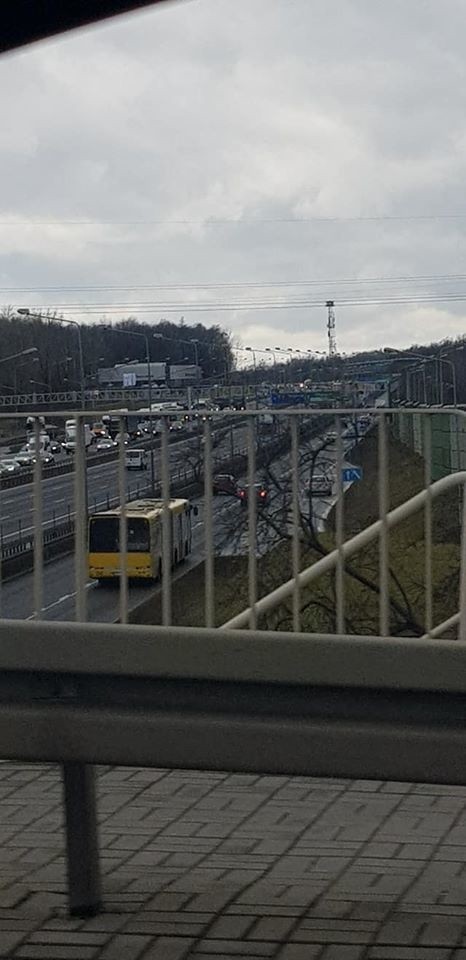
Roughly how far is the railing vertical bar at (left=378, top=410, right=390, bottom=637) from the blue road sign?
0.08m

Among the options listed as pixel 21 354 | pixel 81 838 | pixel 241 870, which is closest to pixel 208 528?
pixel 81 838

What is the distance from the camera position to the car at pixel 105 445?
158 inches

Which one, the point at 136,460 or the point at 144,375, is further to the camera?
the point at 144,375

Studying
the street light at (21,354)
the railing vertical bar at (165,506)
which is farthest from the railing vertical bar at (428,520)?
the street light at (21,354)

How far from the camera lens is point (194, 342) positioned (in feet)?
47.3

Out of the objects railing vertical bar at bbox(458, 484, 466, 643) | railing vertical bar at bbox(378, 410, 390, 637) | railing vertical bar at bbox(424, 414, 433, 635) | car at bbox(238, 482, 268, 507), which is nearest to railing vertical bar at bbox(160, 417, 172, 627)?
car at bbox(238, 482, 268, 507)

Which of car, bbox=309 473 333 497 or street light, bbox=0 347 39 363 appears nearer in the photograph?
car, bbox=309 473 333 497

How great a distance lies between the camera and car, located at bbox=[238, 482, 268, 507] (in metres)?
4.02

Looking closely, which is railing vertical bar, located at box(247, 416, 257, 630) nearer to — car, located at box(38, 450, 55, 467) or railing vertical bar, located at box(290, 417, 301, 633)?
railing vertical bar, located at box(290, 417, 301, 633)

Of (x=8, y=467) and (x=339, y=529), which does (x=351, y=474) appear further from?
(x=8, y=467)

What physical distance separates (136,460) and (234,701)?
3.05 ft

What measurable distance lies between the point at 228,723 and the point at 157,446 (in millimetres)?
981

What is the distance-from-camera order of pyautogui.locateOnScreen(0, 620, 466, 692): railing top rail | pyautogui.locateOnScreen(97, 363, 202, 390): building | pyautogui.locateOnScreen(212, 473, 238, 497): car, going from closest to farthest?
pyautogui.locateOnScreen(0, 620, 466, 692): railing top rail < pyautogui.locateOnScreen(212, 473, 238, 497): car < pyautogui.locateOnScreen(97, 363, 202, 390): building

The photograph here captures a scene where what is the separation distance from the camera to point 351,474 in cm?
397
